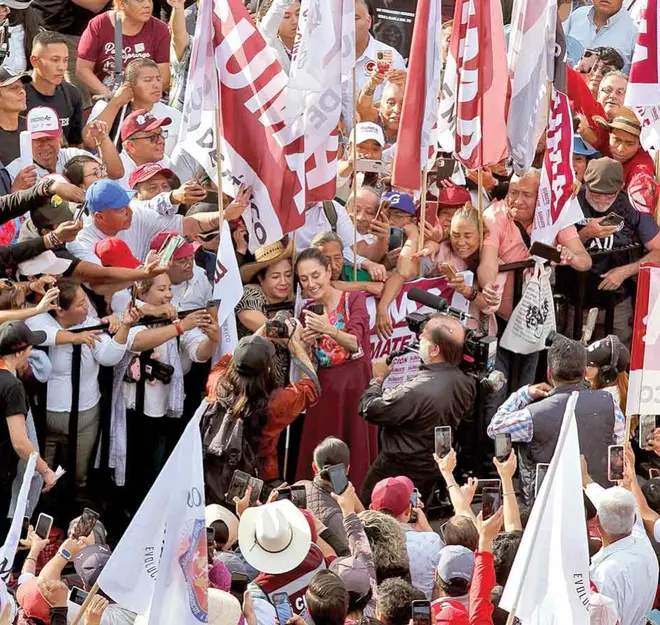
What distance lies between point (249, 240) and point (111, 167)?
1244 millimetres

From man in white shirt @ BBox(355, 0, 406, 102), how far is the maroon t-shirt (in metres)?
1.35

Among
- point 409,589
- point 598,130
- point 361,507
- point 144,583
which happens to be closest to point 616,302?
point 598,130

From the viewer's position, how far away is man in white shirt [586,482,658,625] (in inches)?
363

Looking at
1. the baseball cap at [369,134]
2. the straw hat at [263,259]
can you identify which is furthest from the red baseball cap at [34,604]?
the baseball cap at [369,134]

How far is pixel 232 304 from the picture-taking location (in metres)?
10.9

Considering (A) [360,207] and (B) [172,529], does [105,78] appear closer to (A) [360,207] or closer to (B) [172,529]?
(A) [360,207]

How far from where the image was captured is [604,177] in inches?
508

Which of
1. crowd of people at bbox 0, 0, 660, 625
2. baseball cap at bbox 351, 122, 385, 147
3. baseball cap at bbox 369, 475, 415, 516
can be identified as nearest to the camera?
crowd of people at bbox 0, 0, 660, 625

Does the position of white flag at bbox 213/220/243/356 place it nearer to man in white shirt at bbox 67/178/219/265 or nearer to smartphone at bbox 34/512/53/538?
man in white shirt at bbox 67/178/219/265

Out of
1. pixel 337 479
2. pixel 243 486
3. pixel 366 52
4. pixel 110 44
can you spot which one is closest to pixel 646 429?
pixel 337 479

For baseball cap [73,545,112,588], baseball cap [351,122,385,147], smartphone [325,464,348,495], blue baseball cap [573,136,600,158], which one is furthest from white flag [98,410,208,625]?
blue baseball cap [573,136,600,158]

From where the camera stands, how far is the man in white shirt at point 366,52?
14547 mm

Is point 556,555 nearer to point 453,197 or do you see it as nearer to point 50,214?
point 50,214

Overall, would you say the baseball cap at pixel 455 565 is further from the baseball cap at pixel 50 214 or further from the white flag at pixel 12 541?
the baseball cap at pixel 50 214
